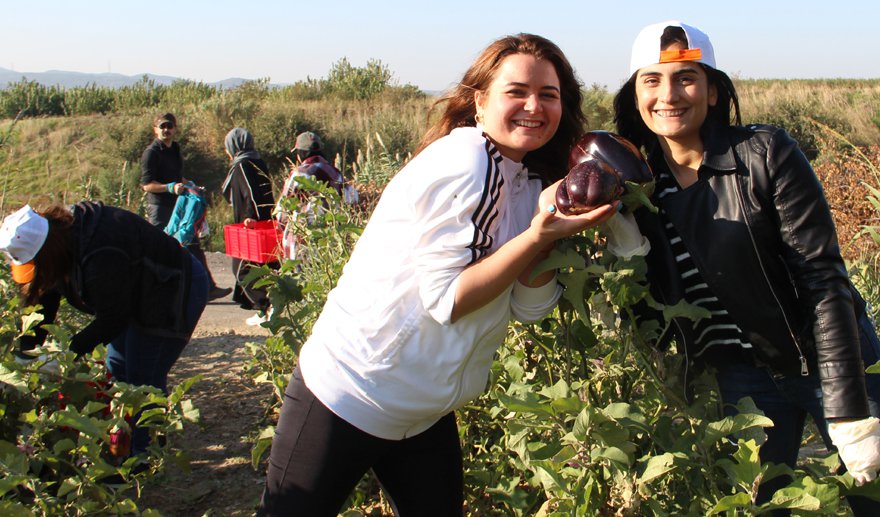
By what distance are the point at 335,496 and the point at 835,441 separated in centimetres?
113

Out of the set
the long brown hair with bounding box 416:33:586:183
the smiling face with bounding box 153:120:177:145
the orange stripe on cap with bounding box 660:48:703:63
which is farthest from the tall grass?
the orange stripe on cap with bounding box 660:48:703:63

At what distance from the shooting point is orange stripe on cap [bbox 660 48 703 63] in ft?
6.35

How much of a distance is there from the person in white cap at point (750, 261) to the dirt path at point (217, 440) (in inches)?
65.6

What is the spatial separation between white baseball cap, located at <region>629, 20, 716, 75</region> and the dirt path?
181 cm

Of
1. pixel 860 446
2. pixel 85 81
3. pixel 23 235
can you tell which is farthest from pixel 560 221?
pixel 85 81

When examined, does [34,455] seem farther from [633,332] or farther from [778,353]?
[778,353]

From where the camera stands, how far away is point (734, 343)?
204cm

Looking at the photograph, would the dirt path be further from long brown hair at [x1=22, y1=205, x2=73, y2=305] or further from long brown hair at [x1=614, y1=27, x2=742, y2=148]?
long brown hair at [x1=614, y1=27, x2=742, y2=148]

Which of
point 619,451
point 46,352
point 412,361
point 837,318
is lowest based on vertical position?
point 46,352

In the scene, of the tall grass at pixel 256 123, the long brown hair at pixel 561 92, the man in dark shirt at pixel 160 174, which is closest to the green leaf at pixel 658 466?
the long brown hair at pixel 561 92

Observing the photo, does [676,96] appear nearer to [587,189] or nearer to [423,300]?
[587,189]

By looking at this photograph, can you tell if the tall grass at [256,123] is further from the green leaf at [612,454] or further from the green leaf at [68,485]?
the green leaf at [612,454]

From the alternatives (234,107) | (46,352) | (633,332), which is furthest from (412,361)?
(234,107)

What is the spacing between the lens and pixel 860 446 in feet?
6.03
